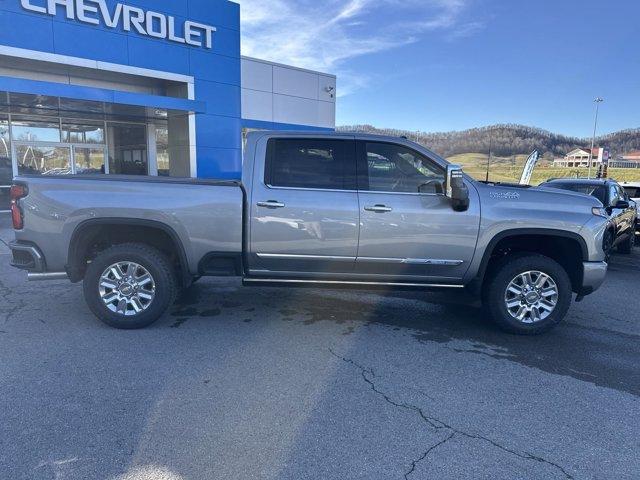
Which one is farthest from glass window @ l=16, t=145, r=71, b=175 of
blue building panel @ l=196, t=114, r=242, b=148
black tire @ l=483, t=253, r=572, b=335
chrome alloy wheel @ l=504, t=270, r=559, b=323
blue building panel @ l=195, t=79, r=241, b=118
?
chrome alloy wheel @ l=504, t=270, r=559, b=323

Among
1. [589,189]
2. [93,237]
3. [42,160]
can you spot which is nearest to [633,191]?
[589,189]

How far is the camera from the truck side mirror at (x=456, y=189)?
4.59 meters

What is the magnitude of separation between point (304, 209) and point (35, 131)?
1473 cm

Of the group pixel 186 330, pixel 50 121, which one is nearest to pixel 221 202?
pixel 186 330

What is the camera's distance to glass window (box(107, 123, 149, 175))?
17891mm

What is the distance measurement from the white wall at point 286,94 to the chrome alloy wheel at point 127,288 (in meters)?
15.4

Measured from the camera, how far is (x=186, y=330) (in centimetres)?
491

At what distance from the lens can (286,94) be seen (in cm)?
2078

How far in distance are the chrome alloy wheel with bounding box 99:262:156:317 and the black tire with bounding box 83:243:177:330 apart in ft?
0.11

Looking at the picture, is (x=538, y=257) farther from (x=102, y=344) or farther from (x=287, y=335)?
(x=102, y=344)

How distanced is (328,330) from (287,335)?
1.49 feet

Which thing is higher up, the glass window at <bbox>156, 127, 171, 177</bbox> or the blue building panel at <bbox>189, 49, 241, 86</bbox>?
the blue building panel at <bbox>189, 49, 241, 86</bbox>

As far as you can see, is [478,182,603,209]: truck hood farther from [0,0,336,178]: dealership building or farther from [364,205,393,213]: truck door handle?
[0,0,336,178]: dealership building

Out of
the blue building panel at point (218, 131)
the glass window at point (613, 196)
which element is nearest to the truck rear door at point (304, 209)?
the glass window at point (613, 196)
